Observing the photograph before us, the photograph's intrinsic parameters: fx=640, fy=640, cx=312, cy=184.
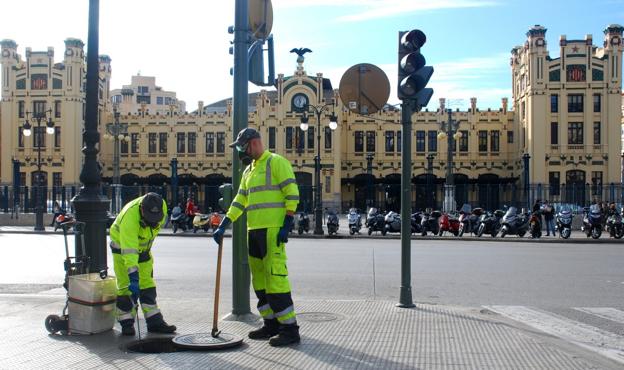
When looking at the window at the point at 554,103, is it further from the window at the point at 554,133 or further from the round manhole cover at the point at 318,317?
the round manhole cover at the point at 318,317

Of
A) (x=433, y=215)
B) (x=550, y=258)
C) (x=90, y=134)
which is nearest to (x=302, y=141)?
(x=433, y=215)

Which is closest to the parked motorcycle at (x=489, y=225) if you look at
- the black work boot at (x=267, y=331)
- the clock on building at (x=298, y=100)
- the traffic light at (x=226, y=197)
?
the traffic light at (x=226, y=197)

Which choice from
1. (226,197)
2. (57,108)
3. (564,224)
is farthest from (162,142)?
(226,197)

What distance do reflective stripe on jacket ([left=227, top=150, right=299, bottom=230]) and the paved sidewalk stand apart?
1.21 m

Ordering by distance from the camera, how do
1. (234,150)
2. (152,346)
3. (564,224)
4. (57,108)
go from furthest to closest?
(57,108), (564,224), (234,150), (152,346)

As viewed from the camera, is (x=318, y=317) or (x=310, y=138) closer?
(x=318, y=317)

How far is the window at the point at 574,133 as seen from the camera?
5138cm

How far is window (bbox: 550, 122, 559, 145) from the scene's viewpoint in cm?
5138

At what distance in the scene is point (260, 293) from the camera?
253 inches

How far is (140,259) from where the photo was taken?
670 cm

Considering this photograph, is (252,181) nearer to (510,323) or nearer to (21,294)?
(510,323)

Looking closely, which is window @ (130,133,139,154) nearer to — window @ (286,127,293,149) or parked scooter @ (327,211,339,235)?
window @ (286,127,293,149)

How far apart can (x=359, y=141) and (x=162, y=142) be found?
17442mm

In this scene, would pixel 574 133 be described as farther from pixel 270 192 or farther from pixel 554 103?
pixel 270 192
